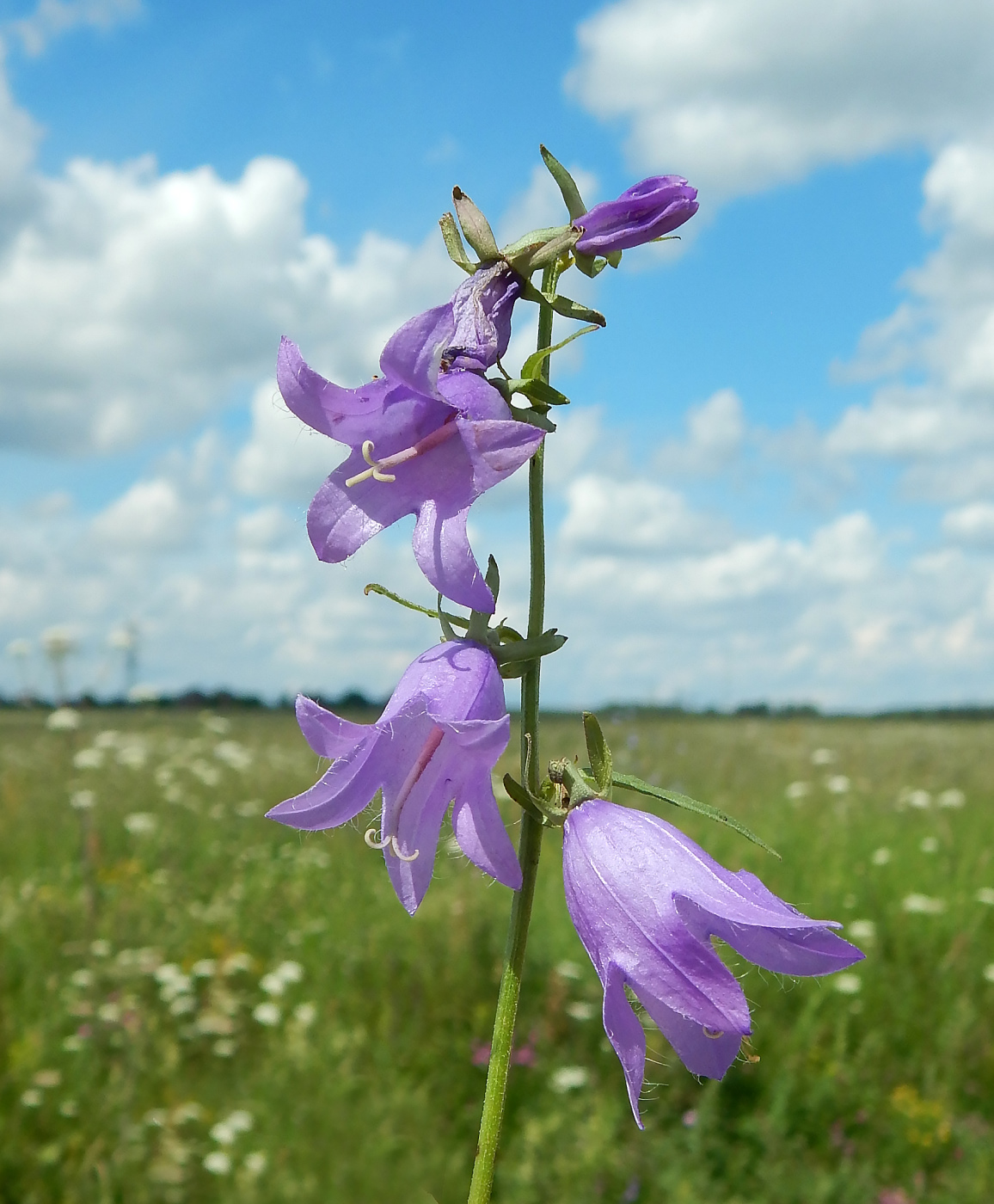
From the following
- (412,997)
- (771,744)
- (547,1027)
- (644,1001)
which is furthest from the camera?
(771,744)

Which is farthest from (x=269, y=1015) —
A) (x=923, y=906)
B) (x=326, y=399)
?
(x=326, y=399)

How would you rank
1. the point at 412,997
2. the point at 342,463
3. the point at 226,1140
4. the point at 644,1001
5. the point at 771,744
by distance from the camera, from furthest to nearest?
1. the point at 771,744
2. the point at 412,997
3. the point at 226,1140
4. the point at 342,463
5. the point at 644,1001

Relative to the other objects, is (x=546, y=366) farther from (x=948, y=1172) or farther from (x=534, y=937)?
(x=534, y=937)

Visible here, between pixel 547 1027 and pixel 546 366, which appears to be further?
pixel 547 1027

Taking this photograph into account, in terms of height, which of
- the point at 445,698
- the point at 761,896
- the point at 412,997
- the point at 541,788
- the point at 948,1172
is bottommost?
the point at 948,1172

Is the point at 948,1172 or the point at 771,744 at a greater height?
the point at 771,744

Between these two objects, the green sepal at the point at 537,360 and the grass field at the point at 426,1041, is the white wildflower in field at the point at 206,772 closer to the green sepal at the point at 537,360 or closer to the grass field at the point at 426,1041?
the grass field at the point at 426,1041

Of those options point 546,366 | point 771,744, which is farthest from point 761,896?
point 771,744
